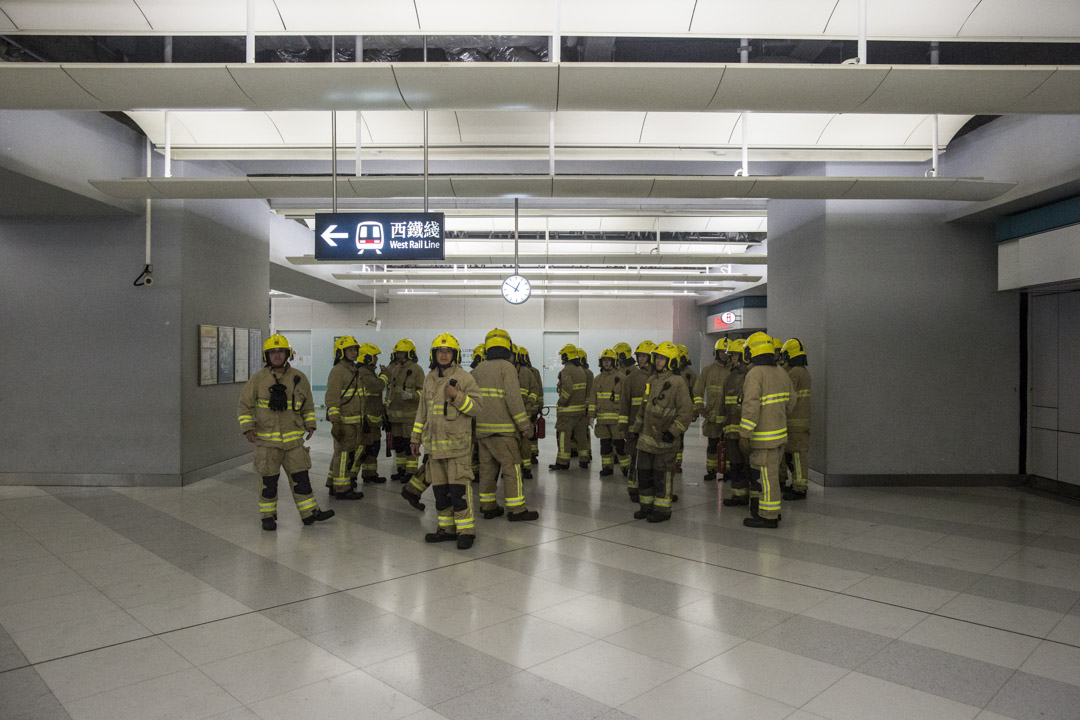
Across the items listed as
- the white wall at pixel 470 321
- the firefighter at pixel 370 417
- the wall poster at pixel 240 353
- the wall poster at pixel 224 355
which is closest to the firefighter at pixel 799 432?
the firefighter at pixel 370 417

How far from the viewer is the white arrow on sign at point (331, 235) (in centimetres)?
654

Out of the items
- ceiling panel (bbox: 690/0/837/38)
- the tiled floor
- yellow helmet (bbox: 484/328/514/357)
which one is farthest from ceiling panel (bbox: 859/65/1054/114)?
yellow helmet (bbox: 484/328/514/357)

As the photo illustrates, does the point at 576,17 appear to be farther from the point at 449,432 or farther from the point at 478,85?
the point at 449,432

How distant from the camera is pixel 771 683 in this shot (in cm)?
315

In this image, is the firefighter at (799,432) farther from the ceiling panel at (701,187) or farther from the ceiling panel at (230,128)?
the ceiling panel at (230,128)

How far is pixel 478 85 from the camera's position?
458 centimetres

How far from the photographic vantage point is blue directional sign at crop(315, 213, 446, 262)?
6523 mm

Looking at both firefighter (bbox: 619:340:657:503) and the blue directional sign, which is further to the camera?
firefighter (bbox: 619:340:657:503)

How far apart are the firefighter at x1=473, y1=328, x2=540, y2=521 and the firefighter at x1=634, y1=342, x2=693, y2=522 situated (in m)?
1.16

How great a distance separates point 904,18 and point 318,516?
6.47 m

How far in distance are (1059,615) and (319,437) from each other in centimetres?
1264

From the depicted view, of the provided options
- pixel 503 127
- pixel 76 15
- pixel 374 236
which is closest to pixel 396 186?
pixel 374 236

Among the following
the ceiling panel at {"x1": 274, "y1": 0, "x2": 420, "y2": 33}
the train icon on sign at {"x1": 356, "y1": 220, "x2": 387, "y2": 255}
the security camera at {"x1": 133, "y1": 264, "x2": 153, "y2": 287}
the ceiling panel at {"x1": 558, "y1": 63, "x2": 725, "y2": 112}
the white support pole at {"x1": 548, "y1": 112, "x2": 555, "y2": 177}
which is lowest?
the security camera at {"x1": 133, "y1": 264, "x2": 153, "y2": 287}

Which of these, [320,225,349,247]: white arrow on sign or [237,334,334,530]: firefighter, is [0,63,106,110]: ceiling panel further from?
[237,334,334,530]: firefighter
